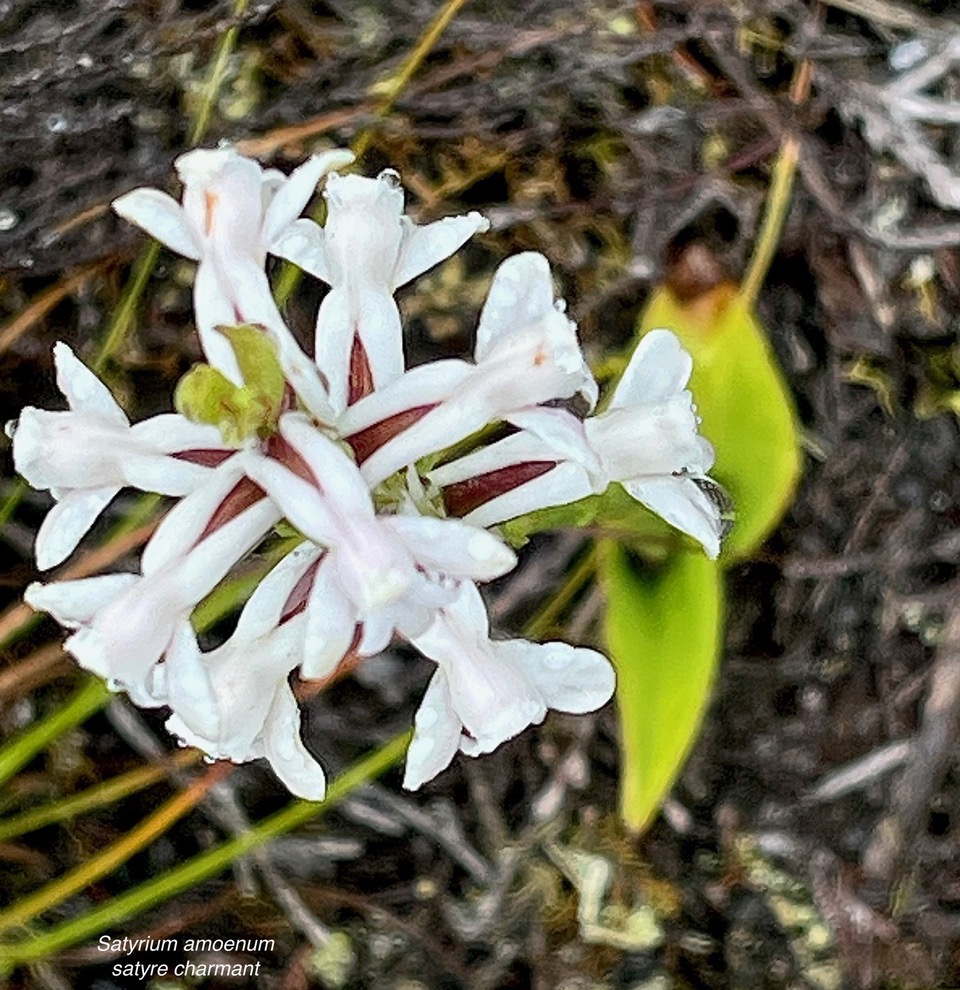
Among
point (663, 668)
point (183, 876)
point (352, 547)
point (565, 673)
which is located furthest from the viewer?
point (183, 876)


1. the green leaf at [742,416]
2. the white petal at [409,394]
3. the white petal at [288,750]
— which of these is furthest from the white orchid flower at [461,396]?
the green leaf at [742,416]

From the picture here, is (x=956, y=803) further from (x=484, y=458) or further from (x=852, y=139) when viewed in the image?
(x=484, y=458)

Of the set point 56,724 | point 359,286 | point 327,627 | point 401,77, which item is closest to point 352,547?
point 327,627

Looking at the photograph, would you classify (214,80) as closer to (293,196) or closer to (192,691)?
(293,196)

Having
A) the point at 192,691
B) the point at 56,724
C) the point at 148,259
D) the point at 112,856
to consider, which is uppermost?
the point at 192,691

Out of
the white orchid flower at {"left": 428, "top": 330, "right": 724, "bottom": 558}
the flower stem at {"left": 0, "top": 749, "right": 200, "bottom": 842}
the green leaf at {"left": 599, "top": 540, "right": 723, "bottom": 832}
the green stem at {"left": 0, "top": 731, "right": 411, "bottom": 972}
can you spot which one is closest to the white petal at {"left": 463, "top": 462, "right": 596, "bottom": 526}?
the white orchid flower at {"left": 428, "top": 330, "right": 724, "bottom": 558}

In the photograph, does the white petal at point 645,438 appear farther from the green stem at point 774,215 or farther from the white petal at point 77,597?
the green stem at point 774,215

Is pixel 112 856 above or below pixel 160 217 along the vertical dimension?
below
